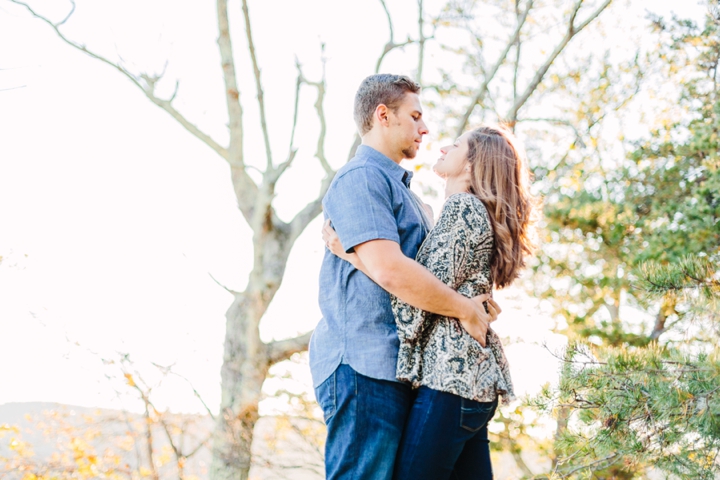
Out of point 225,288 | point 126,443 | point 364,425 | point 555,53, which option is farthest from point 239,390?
point 364,425

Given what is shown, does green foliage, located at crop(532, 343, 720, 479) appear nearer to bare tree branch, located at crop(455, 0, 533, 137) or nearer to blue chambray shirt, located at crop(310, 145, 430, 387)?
blue chambray shirt, located at crop(310, 145, 430, 387)

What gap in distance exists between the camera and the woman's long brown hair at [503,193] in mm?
1701

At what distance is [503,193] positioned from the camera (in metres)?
1.73

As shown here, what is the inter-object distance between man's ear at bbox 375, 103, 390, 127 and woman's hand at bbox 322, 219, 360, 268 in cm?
28

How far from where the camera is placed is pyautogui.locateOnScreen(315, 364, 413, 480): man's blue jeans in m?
1.51

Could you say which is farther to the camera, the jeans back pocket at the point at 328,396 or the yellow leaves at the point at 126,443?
the yellow leaves at the point at 126,443

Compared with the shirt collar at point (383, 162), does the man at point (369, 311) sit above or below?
below

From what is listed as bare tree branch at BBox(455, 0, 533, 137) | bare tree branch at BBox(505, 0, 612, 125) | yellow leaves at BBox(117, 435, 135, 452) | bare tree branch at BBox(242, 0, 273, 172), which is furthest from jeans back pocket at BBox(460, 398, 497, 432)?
bare tree branch at BBox(505, 0, 612, 125)

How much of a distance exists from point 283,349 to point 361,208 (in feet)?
16.1

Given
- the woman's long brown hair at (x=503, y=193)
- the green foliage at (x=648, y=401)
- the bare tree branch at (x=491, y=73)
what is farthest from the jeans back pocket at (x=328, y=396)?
the bare tree branch at (x=491, y=73)

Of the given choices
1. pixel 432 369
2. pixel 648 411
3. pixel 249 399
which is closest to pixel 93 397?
pixel 249 399

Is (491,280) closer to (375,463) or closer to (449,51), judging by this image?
(375,463)

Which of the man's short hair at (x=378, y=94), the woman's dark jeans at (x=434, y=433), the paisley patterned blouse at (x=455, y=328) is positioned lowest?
the woman's dark jeans at (x=434, y=433)

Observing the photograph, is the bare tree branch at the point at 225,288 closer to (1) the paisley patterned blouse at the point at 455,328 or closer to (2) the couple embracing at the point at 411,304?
(2) the couple embracing at the point at 411,304
